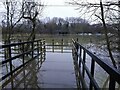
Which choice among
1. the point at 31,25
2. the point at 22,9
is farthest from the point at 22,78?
the point at 31,25

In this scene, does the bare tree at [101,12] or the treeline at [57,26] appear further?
the treeline at [57,26]

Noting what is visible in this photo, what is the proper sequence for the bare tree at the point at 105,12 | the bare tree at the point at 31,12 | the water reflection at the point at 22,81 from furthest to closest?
the bare tree at the point at 31,12
the bare tree at the point at 105,12
the water reflection at the point at 22,81

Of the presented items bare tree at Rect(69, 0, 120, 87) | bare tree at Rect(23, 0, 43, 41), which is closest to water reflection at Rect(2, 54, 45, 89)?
bare tree at Rect(69, 0, 120, 87)

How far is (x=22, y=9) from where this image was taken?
1616 cm

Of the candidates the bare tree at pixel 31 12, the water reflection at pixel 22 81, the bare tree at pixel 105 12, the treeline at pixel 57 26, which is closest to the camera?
the water reflection at pixel 22 81

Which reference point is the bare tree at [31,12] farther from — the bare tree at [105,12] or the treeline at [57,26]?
the bare tree at [105,12]

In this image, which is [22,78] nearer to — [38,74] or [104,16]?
[38,74]

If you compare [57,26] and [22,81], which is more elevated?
[57,26]

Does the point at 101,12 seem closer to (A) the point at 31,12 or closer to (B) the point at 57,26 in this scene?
(A) the point at 31,12

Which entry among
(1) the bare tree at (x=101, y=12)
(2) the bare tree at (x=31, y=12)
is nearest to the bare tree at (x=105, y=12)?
(1) the bare tree at (x=101, y=12)

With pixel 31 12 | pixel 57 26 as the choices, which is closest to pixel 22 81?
pixel 31 12

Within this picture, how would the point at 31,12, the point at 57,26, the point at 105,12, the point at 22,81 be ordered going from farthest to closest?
1. the point at 57,26
2. the point at 31,12
3. the point at 105,12
4. the point at 22,81

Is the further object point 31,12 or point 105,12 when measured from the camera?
point 31,12

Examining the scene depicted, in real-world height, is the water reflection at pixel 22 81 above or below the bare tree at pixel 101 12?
below
